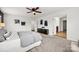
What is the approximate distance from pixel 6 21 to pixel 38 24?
157 centimetres

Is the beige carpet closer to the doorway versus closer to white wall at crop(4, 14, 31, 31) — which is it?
white wall at crop(4, 14, 31, 31)

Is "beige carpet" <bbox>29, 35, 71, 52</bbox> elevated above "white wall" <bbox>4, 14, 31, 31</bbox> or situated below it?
below

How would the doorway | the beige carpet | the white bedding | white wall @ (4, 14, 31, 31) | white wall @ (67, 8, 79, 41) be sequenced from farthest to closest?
the doorway < white wall @ (67, 8, 79, 41) < white wall @ (4, 14, 31, 31) < the beige carpet < the white bedding

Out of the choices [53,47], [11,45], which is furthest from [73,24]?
[11,45]

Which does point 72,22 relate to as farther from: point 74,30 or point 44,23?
point 44,23

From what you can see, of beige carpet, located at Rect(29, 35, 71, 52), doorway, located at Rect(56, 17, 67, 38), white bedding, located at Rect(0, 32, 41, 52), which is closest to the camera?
white bedding, located at Rect(0, 32, 41, 52)

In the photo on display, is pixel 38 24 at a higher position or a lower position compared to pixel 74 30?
higher

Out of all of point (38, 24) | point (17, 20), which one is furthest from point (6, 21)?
point (38, 24)

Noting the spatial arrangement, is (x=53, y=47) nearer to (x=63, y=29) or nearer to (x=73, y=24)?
(x=73, y=24)

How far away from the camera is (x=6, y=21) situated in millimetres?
3939

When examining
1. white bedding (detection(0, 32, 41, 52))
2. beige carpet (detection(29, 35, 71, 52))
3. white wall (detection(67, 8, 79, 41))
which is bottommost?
beige carpet (detection(29, 35, 71, 52))

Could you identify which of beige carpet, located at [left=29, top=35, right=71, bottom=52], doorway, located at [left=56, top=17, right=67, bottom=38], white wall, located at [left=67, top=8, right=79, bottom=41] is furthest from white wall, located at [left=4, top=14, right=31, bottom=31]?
doorway, located at [left=56, top=17, right=67, bottom=38]

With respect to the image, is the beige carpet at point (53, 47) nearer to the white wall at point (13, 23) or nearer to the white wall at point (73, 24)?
the white wall at point (73, 24)
